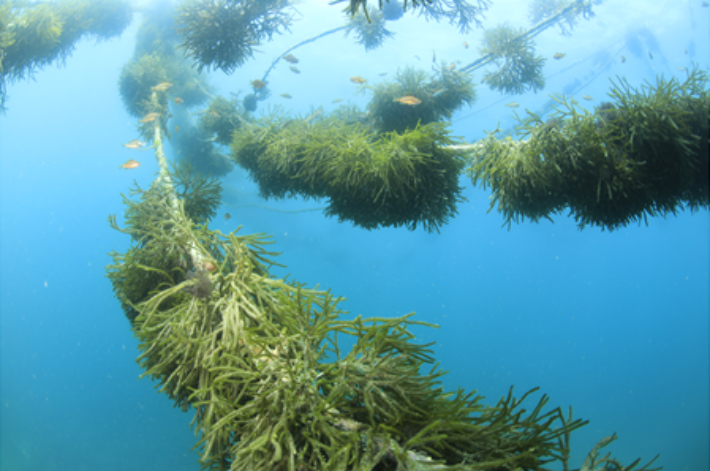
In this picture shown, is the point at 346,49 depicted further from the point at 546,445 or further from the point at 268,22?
the point at 546,445

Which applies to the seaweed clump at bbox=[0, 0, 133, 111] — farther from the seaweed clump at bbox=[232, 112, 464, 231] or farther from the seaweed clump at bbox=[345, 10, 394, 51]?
the seaweed clump at bbox=[345, 10, 394, 51]

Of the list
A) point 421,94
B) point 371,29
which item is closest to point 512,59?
point 421,94

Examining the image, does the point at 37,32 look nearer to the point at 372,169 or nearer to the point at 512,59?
the point at 372,169

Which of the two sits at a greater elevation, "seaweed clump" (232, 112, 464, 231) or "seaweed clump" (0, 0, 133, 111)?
"seaweed clump" (0, 0, 133, 111)

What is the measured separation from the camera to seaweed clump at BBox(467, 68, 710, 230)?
3.11 metres

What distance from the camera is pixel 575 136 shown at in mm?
3443

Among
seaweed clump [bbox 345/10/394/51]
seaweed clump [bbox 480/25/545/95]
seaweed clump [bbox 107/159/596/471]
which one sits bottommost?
seaweed clump [bbox 107/159/596/471]

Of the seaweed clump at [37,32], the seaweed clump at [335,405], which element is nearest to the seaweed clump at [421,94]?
the seaweed clump at [335,405]

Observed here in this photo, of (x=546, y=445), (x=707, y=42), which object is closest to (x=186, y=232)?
(x=546, y=445)

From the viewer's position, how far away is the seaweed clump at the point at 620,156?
3.11m

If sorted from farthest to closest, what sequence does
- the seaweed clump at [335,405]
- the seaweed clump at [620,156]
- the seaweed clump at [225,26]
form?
the seaweed clump at [225,26] → the seaweed clump at [620,156] → the seaweed clump at [335,405]

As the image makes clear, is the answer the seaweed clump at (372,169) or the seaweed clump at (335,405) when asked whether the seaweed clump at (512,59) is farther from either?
the seaweed clump at (335,405)

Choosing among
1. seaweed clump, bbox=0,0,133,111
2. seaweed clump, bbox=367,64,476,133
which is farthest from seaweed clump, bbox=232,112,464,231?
seaweed clump, bbox=0,0,133,111

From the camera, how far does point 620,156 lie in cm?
335
